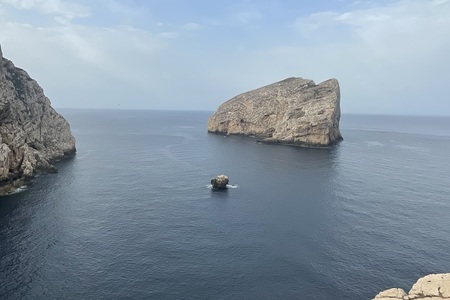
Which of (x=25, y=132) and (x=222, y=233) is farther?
(x=25, y=132)

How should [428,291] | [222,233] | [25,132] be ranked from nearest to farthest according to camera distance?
[428,291]
[222,233]
[25,132]

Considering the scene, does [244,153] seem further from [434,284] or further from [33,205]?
[434,284]

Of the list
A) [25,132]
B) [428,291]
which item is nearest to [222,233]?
[428,291]

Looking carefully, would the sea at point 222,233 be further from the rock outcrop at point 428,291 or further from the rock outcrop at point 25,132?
the rock outcrop at point 428,291

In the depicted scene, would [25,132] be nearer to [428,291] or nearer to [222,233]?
[222,233]

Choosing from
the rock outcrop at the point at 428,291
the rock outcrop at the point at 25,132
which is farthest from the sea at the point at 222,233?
the rock outcrop at the point at 428,291

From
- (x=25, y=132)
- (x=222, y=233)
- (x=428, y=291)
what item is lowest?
(x=222, y=233)

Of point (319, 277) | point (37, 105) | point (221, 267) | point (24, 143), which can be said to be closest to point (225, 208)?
point (221, 267)
